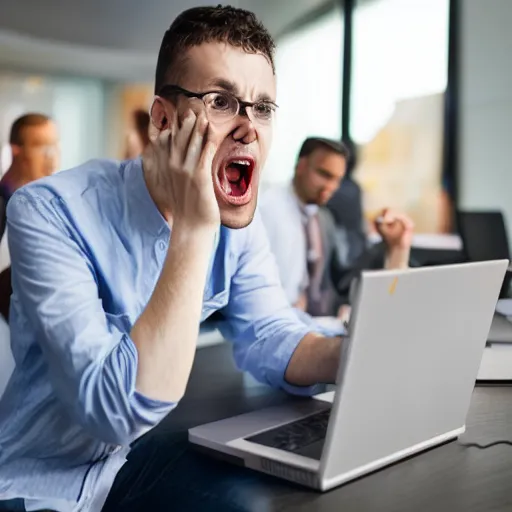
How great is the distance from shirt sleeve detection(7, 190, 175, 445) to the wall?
10.2 ft

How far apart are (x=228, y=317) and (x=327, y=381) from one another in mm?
305

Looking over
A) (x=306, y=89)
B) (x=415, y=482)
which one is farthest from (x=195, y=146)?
(x=306, y=89)

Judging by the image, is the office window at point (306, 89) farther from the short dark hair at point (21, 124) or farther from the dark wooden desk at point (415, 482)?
the dark wooden desk at point (415, 482)

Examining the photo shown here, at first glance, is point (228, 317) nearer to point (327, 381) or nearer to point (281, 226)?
point (327, 381)

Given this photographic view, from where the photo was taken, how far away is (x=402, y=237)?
2904mm

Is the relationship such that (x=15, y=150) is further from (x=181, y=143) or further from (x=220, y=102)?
(x=181, y=143)

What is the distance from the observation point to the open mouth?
146cm

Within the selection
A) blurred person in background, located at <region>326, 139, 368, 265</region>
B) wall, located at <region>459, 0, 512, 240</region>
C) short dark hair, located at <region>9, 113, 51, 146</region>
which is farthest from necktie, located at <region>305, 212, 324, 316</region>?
short dark hair, located at <region>9, 113, 51, 146</region>

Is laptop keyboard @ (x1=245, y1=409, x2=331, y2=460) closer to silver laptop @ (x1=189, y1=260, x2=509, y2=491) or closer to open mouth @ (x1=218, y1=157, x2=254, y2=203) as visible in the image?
silver laptop @ (x1=189, y1=260, x2=509, y2=491)

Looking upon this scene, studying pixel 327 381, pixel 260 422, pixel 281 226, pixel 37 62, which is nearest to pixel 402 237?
pixel 281 226

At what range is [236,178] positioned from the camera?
1.51 m

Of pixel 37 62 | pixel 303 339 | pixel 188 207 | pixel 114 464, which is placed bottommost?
pixel 114 464

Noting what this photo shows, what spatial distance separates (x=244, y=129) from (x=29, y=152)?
1318 mm

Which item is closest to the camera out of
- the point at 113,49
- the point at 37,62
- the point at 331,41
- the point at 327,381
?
the point at 327,381
